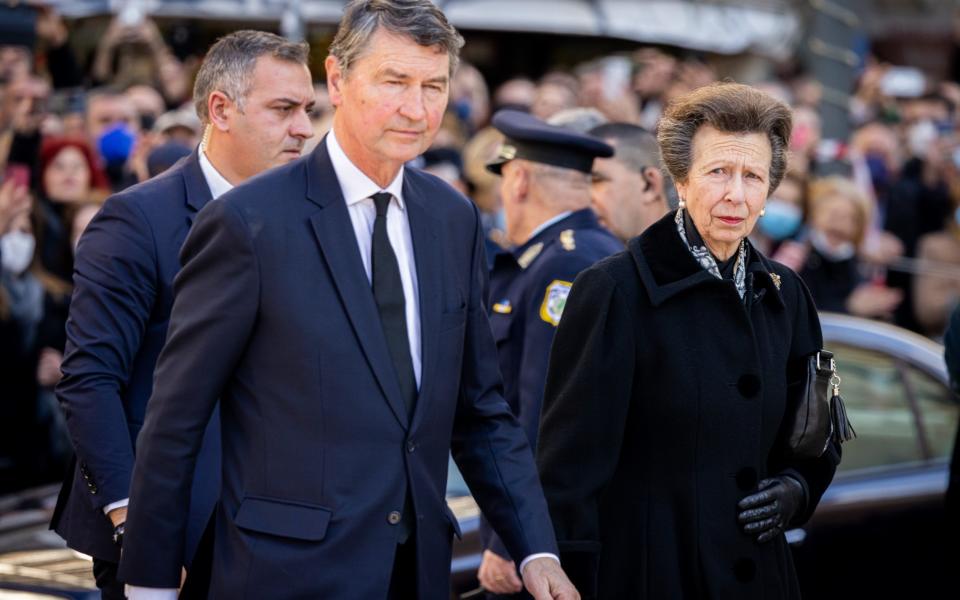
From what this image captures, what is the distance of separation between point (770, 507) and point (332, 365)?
1233 mm

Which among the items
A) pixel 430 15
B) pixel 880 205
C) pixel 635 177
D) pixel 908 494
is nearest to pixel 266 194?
pixel 430 15

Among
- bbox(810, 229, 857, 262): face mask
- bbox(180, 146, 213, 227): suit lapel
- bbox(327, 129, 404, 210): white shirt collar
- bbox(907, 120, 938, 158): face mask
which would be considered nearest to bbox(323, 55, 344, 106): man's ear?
bbox(327, 129, 404, 210): white shirt collar

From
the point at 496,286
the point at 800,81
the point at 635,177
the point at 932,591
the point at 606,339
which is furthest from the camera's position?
the point at 800,81

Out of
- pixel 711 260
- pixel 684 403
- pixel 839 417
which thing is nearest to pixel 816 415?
pixel 839 417

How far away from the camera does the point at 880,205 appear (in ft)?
42.1

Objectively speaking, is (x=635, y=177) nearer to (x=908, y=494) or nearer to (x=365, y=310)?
(x=908, y=494)

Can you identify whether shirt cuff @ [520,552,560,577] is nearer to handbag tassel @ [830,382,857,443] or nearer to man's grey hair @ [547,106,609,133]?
handbag tassel @ [830,382,857,443]

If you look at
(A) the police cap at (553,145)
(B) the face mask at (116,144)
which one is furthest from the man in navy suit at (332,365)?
(B) the face mask at (116,144)

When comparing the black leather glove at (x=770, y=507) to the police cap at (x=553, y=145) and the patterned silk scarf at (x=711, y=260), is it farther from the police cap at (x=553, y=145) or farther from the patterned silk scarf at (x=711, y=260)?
the police cap at (x=553, y=145)

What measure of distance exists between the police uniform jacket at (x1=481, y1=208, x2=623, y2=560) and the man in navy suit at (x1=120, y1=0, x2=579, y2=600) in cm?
122

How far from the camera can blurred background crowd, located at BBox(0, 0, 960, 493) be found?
7609 mm

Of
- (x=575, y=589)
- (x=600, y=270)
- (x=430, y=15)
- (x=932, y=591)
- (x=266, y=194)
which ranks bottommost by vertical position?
(x=932, y=591)

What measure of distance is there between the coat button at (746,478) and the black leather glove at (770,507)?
0.02 m

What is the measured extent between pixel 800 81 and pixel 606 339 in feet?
42.0
